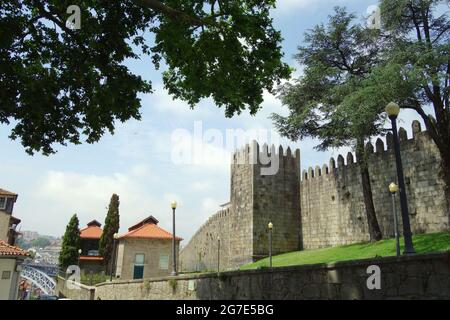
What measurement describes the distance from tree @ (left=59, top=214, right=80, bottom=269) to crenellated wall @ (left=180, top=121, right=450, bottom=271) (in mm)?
22721

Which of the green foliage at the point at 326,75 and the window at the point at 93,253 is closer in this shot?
the green foliage at the point at 326,75

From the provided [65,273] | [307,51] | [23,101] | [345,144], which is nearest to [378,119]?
[345,144]

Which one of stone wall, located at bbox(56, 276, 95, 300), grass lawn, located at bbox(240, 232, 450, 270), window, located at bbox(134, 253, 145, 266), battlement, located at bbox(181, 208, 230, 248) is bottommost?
stone wall, located at bbox(56, 276, 95, 300)

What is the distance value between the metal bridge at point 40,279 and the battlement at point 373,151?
51818mm

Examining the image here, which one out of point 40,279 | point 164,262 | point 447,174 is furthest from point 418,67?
point 40,279

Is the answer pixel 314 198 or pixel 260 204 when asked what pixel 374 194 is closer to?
pixel 314 198

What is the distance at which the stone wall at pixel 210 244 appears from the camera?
120 ft

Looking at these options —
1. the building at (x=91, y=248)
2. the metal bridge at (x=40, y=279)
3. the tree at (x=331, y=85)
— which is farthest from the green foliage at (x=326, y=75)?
the metal bridge at (x=40, y=279)

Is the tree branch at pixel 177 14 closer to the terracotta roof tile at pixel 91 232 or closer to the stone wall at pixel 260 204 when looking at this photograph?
the stone wall at pixel 260 204

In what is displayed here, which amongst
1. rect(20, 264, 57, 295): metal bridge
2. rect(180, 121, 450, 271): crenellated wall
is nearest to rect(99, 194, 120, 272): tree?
rect(180, 121, 450, 271): crenellated wall

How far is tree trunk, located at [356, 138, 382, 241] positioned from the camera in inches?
917

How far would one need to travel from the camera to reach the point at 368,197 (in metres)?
24.1

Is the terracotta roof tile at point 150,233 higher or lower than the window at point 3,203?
lower

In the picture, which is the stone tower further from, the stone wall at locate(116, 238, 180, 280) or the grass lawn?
the stone wall at locate(116, 238, 180, 280)
